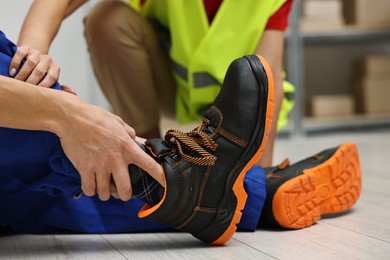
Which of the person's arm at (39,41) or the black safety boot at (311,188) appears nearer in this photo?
the person's arm at (39,41)

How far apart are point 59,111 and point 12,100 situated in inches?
2.4

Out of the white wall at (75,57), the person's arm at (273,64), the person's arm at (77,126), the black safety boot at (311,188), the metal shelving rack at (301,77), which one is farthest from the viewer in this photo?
the metal shelving rack at (301,77)

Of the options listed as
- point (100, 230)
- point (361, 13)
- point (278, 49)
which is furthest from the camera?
point (361, 13)

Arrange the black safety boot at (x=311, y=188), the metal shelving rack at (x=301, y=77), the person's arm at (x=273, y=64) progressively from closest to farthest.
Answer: the black safety boot at (x=311, y=188), the person's arm at (x=273, y=64), the metal shelving rack at (x=301, y=77)

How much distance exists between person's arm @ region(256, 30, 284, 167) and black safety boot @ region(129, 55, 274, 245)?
0.40 m

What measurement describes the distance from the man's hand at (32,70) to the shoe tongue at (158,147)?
0.16 m

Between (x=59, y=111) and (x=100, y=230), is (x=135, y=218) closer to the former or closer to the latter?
(x=100, y=230)

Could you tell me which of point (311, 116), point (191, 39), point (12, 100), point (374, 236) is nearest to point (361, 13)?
point (311, 116)

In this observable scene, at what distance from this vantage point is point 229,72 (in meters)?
0.95

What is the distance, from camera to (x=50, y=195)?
3.46ft

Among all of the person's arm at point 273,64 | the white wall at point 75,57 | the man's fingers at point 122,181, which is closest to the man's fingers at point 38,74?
the man's fingers at point 122,181

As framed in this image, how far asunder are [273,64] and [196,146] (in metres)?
0.50

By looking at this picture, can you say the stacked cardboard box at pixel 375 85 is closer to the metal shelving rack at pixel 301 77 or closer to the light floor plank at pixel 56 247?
the metal shelving rack at pixel 301 77

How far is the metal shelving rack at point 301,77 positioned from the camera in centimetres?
338
